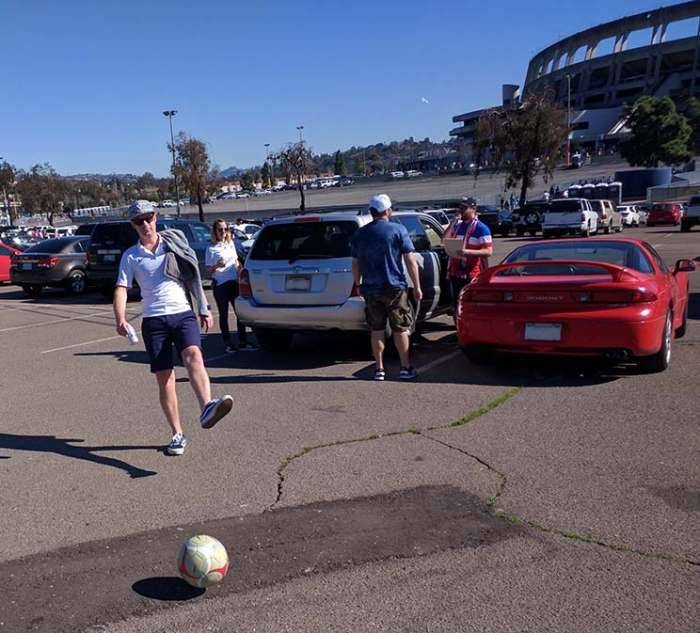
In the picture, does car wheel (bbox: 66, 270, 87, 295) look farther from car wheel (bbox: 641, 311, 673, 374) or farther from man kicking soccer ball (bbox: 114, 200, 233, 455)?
car wheel (bbox: 641, 311, 673, 374)

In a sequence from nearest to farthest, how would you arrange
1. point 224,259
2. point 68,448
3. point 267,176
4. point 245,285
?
point 68,448
point 245,285
point 224,259
point 267,176

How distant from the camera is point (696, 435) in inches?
218

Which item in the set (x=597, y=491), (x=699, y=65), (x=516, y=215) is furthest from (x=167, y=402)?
(x=699, y=65)

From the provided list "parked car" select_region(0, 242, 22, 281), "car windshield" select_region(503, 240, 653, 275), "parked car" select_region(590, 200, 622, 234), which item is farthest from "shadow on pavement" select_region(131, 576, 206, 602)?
"parked car" select_region(590, 200, 622, 234)

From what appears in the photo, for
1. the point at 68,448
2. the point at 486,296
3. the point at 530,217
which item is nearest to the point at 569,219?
the point at 530,217

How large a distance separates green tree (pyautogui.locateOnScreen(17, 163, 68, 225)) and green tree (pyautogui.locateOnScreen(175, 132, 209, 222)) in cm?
2365

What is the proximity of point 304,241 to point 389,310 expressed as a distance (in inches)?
68.2

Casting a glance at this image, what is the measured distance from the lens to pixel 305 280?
8398 mm

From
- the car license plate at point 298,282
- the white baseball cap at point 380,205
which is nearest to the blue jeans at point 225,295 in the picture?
the car license plate at point 298,282

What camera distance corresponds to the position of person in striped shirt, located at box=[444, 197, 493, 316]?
9.25 m

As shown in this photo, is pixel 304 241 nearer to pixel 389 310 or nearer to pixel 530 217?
pixel 389 310

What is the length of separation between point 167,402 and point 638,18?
5160 inches

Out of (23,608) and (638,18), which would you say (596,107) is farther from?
(23,608)

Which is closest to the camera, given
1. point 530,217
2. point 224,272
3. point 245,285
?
point 245,285
